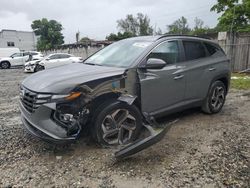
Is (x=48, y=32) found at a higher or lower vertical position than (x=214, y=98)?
higher

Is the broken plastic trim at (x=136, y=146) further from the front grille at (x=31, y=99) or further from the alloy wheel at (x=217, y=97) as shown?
the alloy wheel at (x=217, y=97)

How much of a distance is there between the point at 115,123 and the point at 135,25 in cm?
5572

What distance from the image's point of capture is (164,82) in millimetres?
3715

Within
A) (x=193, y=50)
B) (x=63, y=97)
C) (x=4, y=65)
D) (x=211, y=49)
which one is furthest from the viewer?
(x=4, y=65)

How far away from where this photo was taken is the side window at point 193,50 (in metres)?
4.23

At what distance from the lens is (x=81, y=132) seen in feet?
9.98

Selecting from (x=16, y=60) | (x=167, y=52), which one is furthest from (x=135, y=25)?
(x=167, y=52)

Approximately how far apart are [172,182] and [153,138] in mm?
591

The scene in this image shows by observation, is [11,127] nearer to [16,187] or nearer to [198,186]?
[16,187]

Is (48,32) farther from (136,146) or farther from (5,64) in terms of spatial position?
(136,146)

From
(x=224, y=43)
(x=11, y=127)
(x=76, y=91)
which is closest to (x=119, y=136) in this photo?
(x=76, y=91)

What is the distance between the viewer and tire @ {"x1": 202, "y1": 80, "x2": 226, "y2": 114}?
471 centimetres

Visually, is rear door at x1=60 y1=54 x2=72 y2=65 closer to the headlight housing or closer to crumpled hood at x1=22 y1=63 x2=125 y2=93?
crumpled hood at x1=22 y1=63 x2=125 y2=93

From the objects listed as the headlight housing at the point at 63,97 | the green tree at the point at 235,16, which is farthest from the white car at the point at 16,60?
the headlight housing at the point at 63,97
